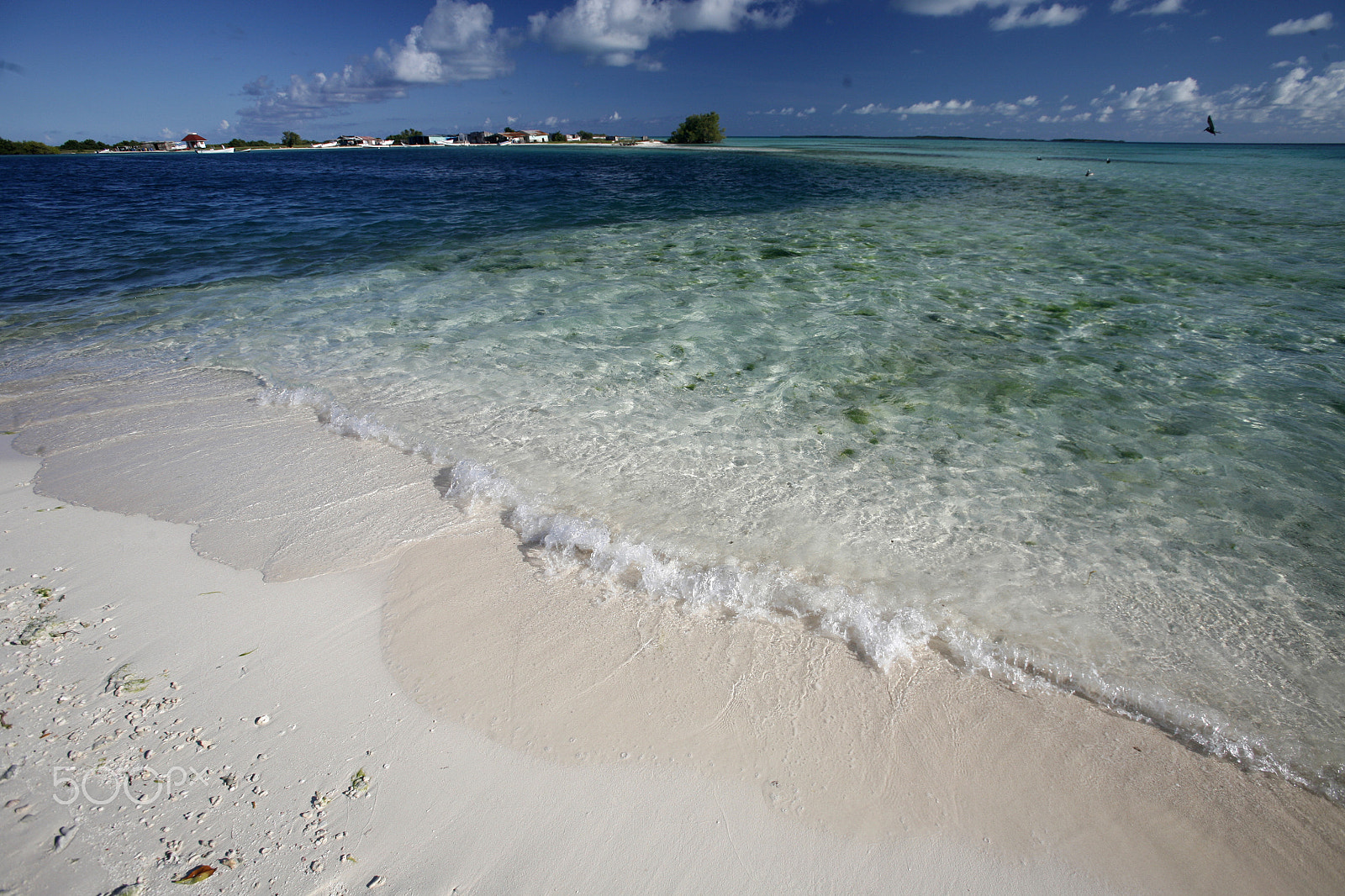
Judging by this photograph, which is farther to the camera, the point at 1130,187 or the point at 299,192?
the point at 299,192

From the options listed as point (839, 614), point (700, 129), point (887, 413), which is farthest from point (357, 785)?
point (700, 129)

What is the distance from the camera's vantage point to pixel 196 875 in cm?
189

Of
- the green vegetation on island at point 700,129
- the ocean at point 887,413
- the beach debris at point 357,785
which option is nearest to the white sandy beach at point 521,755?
the beach debris at point 357,785

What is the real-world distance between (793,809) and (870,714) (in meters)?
0.59

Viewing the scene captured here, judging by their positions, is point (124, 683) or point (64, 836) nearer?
point (64, 836)

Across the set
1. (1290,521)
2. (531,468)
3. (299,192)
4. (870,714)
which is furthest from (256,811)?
(299,192)

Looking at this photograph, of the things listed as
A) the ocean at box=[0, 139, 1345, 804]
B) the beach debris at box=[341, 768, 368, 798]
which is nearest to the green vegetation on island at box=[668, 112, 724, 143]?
the ocean at box=[0, 139, 1345, 804]

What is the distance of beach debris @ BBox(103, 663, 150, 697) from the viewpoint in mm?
2539

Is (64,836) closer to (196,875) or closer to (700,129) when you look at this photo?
(196,875)

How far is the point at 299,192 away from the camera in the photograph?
29.2 metres

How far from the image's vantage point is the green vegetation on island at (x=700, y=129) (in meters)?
128

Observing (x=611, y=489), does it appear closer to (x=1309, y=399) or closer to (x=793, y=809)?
(x=793, y=809)

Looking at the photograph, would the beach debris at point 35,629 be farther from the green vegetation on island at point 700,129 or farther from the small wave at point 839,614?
the green vegetation on island at point 700,129

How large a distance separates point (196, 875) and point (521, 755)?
1055 mm
